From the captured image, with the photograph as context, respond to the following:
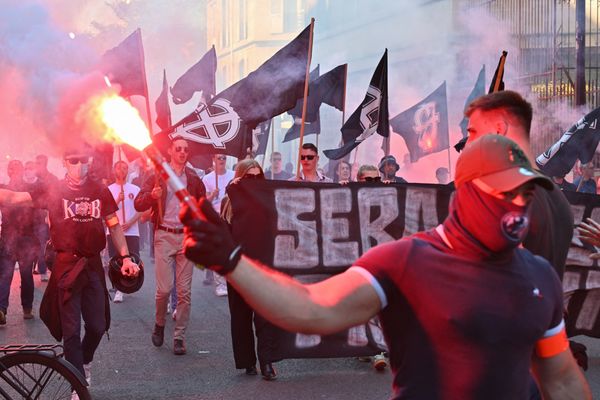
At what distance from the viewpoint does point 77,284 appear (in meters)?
6.69

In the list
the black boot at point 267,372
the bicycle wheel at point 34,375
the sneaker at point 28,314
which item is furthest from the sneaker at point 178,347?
the bicycle wheel at point 34,375

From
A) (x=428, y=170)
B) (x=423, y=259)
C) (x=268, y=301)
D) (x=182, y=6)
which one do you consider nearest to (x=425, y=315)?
(x=423, y=259)

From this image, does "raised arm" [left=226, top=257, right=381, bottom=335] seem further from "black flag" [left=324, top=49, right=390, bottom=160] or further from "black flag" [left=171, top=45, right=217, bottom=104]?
"black flag" [left=171, top=45, right=217, bottom=104]

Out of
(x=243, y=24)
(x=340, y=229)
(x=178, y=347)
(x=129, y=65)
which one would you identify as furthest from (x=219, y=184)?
(x=243, y=24)

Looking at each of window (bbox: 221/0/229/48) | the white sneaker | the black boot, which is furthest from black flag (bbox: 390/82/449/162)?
window (bbox: 221/0/229/48)

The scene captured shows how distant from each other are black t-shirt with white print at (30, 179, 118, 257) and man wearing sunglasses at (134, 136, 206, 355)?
67.7 inches

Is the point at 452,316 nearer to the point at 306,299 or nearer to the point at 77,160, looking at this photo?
the point at 306,299

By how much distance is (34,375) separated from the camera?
538 cm

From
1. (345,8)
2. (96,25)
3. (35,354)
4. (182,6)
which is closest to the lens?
(35,354)

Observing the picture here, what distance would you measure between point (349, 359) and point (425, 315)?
5.90m

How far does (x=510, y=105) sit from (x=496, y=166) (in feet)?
4.04

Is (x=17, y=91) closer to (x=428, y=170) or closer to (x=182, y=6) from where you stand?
(x=182, y=6)

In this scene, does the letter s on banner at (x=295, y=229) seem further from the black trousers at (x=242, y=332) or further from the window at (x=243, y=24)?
the window at (x=243, y=24)

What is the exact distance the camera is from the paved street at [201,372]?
23.2 feet
